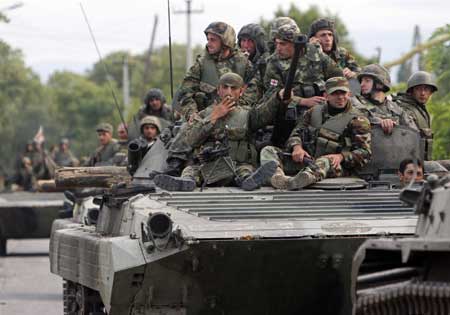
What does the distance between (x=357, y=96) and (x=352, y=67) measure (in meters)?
1.16

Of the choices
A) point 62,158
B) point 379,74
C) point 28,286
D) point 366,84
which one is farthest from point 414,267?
point 62,158

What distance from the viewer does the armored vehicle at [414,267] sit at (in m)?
8.63

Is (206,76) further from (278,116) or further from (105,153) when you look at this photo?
(105,153)

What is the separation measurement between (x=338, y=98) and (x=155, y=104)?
7.45 meters

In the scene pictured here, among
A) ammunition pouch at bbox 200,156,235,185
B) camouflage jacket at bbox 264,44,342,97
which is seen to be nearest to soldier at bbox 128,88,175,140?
camouflage jacket at bbox 264,44,342,97

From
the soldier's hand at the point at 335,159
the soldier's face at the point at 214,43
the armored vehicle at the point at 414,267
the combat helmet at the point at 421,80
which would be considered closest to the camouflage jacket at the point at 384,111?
the combat helmet at the point at 421,80

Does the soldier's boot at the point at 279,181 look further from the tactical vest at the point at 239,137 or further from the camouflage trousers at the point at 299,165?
the tactical vest at the point at 239,137

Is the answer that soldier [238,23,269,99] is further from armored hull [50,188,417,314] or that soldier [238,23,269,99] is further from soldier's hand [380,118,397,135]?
armored hull [50,188,417,314]

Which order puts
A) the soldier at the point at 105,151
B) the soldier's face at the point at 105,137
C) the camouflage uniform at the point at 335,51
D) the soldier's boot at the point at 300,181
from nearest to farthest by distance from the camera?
the soldier's boot at the point at 300,181 → the camouflage uniform at the point at 335,51 → the soldier at the point at 105,151 → the soldier's face at the point at 105,137

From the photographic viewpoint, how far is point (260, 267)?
11297 millimetres

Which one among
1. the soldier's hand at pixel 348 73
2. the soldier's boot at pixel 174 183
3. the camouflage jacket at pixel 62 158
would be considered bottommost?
the camouflage jacket at pixel 62 158

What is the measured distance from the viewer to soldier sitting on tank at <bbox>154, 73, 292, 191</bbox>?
43.0 feet

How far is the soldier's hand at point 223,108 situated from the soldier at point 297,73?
0.47m

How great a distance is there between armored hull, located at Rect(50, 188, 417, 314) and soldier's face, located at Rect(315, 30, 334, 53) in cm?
332
